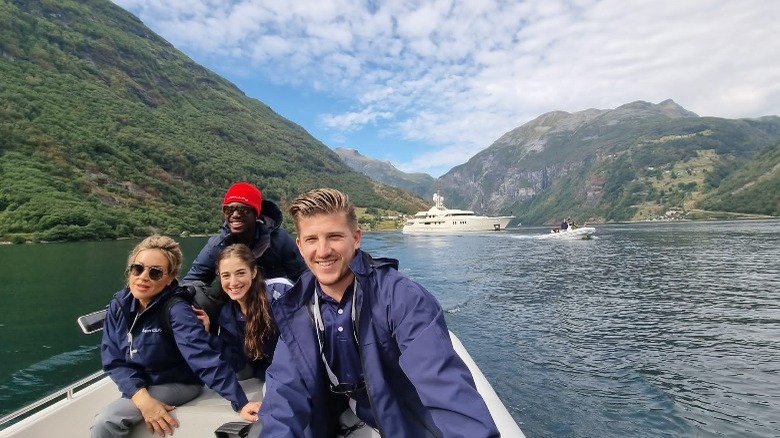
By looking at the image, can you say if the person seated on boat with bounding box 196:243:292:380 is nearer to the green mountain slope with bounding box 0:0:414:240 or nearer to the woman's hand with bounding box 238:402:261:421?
the woman's hand with bounding box 238:402:261:421

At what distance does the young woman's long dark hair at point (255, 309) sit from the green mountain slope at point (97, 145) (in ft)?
244

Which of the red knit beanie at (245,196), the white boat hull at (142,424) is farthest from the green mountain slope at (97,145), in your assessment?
the red knit beanie at (245,196)

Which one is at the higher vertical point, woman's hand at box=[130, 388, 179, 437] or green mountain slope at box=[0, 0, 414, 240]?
green mountain slope at box=[0, 0, 414, 240]

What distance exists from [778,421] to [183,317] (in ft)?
31.4

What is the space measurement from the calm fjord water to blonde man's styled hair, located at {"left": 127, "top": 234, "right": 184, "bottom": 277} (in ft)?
20.0

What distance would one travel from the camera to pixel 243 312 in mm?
4301

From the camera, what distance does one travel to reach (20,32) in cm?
14225

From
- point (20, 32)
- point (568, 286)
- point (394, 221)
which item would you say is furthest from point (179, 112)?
point (568, 286)

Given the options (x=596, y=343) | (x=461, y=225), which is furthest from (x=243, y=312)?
(x=461, y=225)

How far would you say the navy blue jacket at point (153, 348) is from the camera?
12.0 ft

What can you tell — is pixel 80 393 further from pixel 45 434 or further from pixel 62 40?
pixel 62 40

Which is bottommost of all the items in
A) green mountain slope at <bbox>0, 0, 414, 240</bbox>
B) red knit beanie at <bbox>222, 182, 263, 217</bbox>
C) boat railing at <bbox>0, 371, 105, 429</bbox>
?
boat railing at <bbox>0, 371, 105, 429</bbox>

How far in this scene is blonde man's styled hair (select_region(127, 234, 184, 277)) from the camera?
12.6ft

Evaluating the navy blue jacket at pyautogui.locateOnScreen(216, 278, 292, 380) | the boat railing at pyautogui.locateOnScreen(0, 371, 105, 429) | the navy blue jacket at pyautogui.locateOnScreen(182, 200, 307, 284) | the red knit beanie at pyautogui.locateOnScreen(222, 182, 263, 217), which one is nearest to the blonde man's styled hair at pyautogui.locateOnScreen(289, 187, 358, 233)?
the navy blue jacket at pyautogui.locateOnScreen(216, 278, 292, 380)
